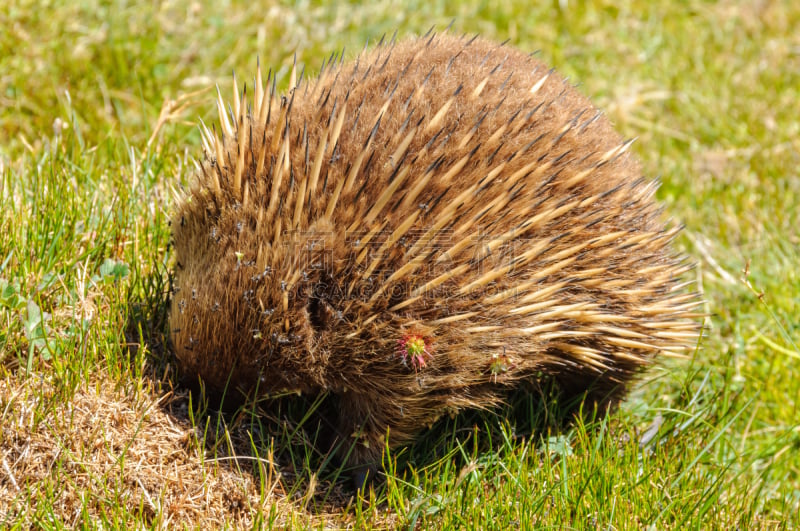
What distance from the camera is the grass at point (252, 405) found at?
2.76 meters

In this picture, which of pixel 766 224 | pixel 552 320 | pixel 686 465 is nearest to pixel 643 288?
pixel 552 320

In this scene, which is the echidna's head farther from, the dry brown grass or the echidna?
the dry brown grass

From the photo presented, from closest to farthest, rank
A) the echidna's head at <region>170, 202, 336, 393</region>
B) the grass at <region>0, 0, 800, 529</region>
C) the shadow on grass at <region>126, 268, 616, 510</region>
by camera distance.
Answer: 1. the echidna's head at <region>170, 202, 336, 393</region>
2. the grass at <region>0, 0, 800, 529</region>
3. the shadow on grass at <region>126, 268, 616, 510</region>

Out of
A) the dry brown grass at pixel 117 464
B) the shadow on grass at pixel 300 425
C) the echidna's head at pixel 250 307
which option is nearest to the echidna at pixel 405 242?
the echidna's head at pixel 250 307

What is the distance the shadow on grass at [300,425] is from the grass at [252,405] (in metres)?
0.01

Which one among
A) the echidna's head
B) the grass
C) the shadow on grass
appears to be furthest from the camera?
the shadow on grass

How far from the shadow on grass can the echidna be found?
17 centimetres

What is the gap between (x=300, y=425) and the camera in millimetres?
2943

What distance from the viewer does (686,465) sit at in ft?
10.4

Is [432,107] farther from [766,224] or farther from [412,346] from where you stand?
[766,224]

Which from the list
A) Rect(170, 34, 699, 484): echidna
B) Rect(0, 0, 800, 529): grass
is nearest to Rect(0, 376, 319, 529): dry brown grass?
Rect(0, 0, 800, 529): grass

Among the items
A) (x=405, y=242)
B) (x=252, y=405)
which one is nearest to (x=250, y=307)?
(x=252, y=405)

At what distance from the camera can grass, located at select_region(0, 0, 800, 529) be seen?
2760 millimetres

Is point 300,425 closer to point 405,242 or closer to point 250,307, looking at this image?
point 250,307
